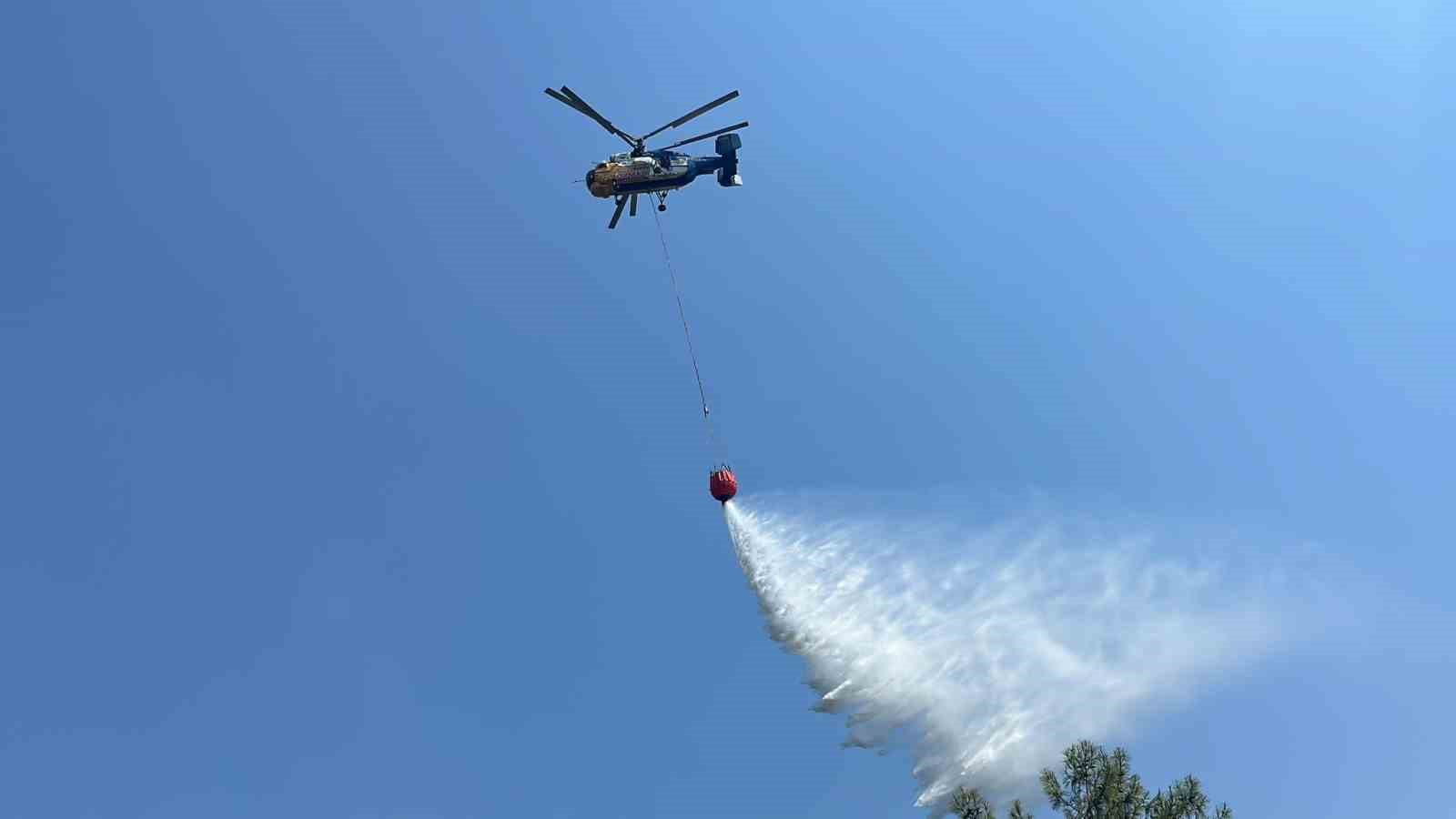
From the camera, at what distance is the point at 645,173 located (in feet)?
161

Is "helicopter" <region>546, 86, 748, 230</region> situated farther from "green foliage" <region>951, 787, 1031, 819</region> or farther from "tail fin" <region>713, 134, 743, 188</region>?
"green foliage" <region>951, 787, 1031, 819</region>

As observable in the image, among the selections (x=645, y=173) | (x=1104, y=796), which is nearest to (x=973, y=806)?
(x=1104, y=796)

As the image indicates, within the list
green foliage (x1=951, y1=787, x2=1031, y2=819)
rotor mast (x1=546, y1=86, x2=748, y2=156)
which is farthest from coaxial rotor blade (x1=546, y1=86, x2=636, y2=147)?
green foliage (x1=951, y1=787, x2=1031, y2=819)

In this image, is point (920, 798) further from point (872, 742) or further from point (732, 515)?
point (732, 515)

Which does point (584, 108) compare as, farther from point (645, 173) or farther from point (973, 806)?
point (973, 806)

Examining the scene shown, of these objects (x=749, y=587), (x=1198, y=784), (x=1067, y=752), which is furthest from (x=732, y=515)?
(x=1198, y=784)

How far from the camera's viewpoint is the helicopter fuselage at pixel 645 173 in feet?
159

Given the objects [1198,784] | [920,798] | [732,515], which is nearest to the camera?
[1198,784]

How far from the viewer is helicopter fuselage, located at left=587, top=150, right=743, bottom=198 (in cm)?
4844

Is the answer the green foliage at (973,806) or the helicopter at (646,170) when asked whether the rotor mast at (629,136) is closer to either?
the helicopter at (646,170)

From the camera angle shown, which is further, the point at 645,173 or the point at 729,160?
the point at 729,160

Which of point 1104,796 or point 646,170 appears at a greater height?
point 646,170

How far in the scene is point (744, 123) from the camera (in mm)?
48500

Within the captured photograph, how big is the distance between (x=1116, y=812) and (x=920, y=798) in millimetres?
8326
